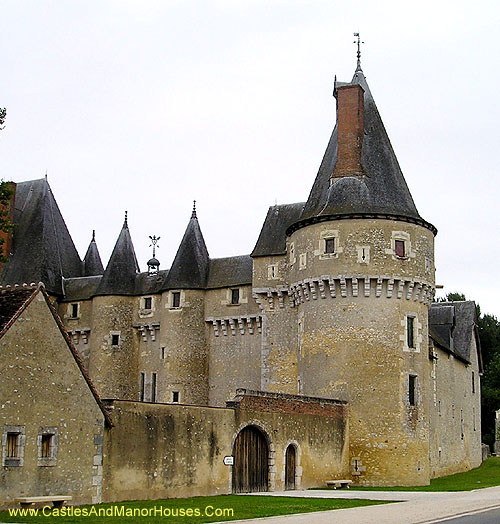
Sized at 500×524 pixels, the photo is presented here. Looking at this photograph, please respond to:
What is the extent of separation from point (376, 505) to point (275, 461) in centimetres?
747

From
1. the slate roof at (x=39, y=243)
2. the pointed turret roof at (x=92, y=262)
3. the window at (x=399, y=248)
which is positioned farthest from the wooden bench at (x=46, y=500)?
the pointed turret roof at (x=92, y=262)

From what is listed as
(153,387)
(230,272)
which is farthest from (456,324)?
(153,387)

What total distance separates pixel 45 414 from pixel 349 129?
70.7ft

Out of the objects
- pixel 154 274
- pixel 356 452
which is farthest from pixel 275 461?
pixel 154 274

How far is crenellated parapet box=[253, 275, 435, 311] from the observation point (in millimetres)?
36906

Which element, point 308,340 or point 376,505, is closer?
point 376,505

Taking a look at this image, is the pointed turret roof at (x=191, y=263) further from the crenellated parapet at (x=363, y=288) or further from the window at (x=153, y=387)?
the crenellated parapet at (x=363, y=288)

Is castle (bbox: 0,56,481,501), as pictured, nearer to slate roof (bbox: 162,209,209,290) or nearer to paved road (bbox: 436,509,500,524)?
slate roof (bbox: 162,209,209,290)

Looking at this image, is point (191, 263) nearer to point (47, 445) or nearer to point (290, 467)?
point (290, 467)

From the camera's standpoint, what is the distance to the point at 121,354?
156 ft

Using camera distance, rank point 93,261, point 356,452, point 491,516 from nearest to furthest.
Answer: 1. point 491,516
2. point 356,452
3. point 93,261

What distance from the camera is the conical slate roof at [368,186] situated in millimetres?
37750

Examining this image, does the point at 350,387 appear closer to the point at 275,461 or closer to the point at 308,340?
the point at 308,340

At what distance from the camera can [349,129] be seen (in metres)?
39.8
